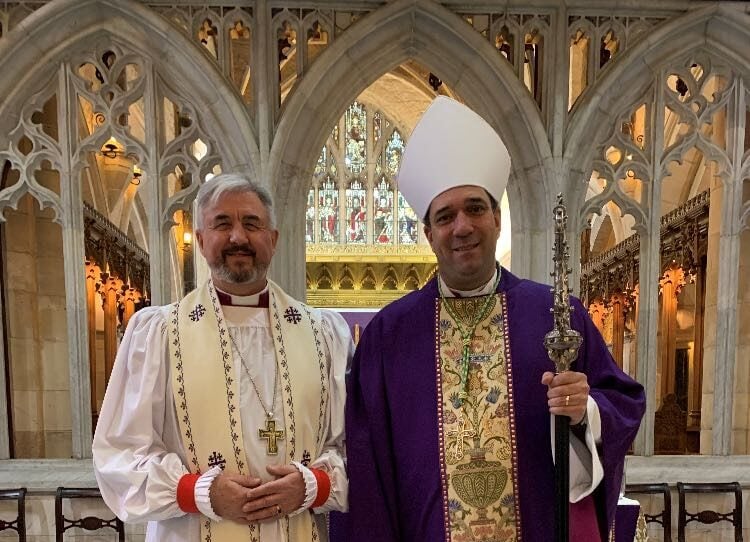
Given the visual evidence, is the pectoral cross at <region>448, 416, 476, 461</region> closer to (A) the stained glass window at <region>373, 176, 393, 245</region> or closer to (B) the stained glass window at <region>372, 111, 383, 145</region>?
(A) the stained glass window at <region>373, 176, 393, 245</region>

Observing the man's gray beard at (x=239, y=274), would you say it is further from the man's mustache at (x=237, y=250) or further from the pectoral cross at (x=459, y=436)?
the pectoral cross at (x=459, y=436)

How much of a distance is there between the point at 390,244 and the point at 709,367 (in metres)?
7.90

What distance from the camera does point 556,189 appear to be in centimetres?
370

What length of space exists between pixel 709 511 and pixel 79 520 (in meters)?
4.06

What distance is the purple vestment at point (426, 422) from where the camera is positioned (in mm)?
1493

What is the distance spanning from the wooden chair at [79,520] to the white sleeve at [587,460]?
9.86 ft

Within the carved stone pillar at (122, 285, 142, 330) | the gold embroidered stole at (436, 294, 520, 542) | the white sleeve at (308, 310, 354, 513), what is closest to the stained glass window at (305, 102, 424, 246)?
the carved stone pillar at (122, 285, 142, 330)

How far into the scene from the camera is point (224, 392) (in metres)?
1.55

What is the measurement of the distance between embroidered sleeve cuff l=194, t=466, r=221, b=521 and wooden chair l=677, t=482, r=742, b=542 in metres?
3.18

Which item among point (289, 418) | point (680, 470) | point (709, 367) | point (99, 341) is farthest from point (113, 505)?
point (99, 341)

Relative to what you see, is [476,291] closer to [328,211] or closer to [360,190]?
[328,211]

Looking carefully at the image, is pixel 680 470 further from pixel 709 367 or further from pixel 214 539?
pixel 214 539

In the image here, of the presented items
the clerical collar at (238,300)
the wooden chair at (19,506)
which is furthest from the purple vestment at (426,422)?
the wooden chair at (19,506)

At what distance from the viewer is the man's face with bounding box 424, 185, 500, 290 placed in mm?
1460
